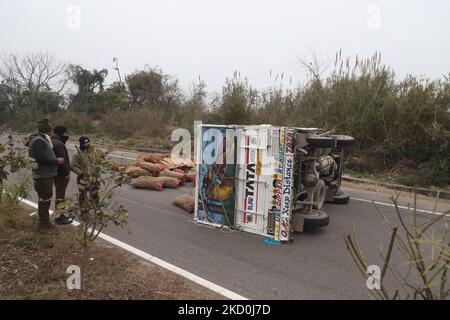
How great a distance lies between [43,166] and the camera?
→ 6.12m

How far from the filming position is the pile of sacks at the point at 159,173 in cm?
1020

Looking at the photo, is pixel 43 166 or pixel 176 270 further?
pixel 43 166

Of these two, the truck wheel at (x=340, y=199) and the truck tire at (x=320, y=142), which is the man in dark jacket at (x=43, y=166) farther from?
the truck wheel at (x=340, y=199)

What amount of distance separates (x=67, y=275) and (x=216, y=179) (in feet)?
9.92

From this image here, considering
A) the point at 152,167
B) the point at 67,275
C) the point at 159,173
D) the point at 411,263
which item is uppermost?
the point at 411,263

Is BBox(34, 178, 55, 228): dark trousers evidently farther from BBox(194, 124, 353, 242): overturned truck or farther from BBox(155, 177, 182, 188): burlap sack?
BBox(155, 177, 182, 188): burlap sack

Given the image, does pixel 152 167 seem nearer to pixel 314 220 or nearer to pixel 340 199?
pixel 340 199

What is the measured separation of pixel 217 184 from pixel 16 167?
3144mm

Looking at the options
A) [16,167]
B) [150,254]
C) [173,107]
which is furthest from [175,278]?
[173,107]

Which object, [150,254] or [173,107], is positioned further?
[173,107]

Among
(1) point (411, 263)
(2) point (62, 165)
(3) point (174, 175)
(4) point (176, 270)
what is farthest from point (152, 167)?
(1) point (411, 263)

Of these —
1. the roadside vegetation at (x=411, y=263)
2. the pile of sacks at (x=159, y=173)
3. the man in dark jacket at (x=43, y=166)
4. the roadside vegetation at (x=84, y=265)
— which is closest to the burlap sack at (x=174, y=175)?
the pile of sacks at (x=159, y=173)
